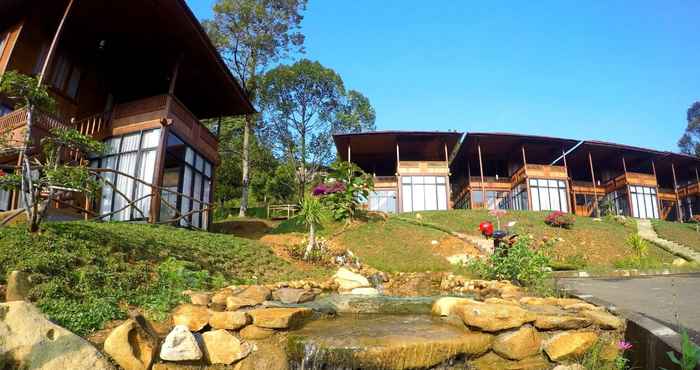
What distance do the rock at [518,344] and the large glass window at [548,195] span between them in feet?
87.9

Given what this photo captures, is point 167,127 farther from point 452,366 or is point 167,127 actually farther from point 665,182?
point 665,182

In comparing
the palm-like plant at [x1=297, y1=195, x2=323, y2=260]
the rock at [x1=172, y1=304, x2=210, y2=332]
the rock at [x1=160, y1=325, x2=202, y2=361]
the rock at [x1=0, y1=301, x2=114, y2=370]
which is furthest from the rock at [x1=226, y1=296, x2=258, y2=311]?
the palm-like plant at [x1=297, y1=195, x2=323, y2=260]

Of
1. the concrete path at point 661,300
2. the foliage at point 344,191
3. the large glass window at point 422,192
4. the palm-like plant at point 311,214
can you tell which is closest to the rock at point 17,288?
the concrete path at point 661,300

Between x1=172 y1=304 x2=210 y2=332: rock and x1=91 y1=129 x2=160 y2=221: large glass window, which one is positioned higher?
x1=91 y1=129 x2=160 y2=221: large glass window

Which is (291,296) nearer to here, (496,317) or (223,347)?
(223,347)

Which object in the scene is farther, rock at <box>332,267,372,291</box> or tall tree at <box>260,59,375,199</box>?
tall tree at <box>260,59,375,199</box>

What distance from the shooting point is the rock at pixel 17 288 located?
4.41m

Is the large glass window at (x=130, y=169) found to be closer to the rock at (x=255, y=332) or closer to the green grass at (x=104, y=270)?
the green grass at (x=104, y=270)

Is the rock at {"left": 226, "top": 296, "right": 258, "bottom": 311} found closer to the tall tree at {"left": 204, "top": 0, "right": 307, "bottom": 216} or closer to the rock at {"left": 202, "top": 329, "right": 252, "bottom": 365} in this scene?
the rock at {"left": 202, "top": 329, "right": 252, "bottom": 365}

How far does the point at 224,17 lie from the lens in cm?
2577

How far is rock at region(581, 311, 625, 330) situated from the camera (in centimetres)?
464

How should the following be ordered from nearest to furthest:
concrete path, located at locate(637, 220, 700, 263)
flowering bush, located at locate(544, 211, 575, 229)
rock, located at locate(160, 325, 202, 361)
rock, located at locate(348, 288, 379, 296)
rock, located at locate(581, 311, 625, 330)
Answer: rock, located at locate(160, 325, 202, 361), rock, located at locate(581, 311, 625, 330), rock, located at locate(348, 288, 379, 296), concrete path, located at locate(637, 220, 700, 263), flowering bush, located at locate(544, 211, 575, 229)

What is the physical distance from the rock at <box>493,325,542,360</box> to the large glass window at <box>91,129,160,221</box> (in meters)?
10.8

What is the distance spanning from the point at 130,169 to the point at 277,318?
1016cm
